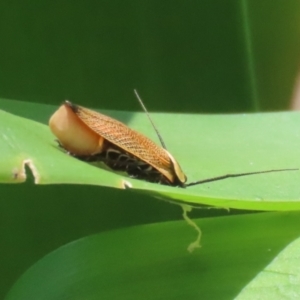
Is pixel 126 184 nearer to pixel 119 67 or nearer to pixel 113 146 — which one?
pixel 113 146

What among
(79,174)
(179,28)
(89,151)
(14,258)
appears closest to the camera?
(79,174)

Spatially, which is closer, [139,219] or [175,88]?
[139,219]

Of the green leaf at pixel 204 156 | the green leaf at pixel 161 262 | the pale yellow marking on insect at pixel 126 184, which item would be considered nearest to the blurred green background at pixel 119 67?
the green leaf at pixel 204 156

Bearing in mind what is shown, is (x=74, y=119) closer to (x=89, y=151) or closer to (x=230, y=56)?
(x=89, y=151)

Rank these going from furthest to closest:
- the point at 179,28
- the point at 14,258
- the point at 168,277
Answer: the point at 179,28 → the point at 14,258 → the point at 168,277

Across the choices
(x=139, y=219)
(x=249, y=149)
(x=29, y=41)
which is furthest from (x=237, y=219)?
(x=29, y=41)

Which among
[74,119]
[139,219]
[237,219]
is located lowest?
[139,219]

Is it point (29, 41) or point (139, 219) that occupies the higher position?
point (29, 41)
